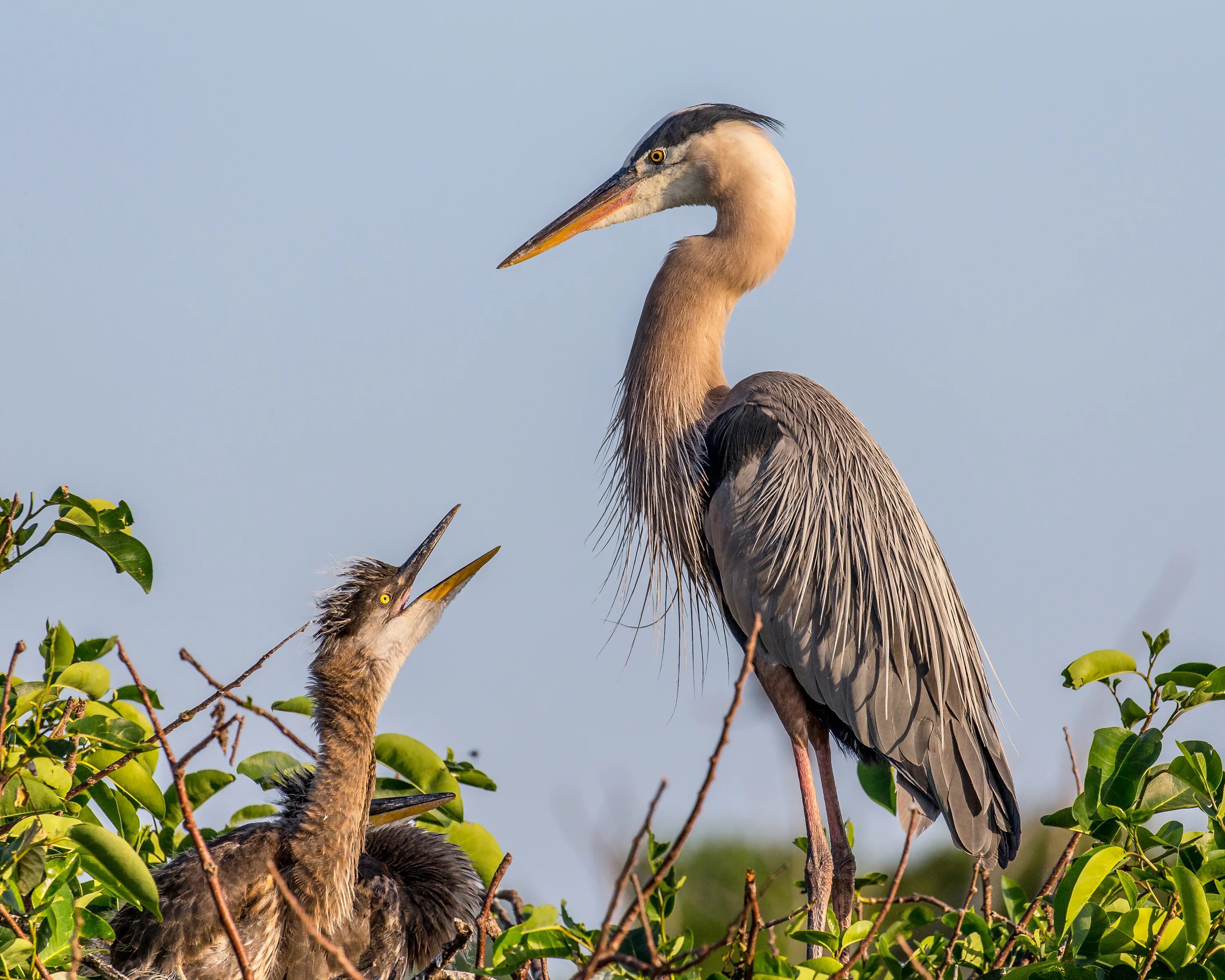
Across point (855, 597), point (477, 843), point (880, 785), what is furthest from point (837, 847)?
point (477, 843)

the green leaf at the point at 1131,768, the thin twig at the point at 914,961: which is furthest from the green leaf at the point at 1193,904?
the thin twig at the point at 914,961

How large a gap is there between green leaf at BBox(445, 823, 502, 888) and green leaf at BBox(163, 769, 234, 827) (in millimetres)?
635

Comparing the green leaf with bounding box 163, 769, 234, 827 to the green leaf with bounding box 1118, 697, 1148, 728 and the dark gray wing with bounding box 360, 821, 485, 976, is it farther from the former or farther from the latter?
the green leaf with bounding box 1118, 697, 1148, 728

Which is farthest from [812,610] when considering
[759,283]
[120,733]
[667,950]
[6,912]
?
[6,912]

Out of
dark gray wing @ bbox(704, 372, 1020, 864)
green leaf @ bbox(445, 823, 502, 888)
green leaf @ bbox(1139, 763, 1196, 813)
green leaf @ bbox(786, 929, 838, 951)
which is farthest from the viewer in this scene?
dark gray wing @ bbox(704, 372, 1020, 864)

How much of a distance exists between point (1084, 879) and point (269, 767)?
2.01 m

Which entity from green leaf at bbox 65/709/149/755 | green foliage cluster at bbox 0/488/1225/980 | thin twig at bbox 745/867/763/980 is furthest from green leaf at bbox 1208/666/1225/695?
green leaf at bbox 65/709/149/755

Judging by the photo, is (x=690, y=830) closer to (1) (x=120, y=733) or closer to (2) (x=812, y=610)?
(1) (x=120, y=733)

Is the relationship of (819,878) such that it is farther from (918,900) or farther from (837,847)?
(918,900)

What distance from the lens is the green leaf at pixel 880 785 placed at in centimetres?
358

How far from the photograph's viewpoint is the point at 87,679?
99.1 inches

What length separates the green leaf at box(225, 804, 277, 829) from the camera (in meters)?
3.38

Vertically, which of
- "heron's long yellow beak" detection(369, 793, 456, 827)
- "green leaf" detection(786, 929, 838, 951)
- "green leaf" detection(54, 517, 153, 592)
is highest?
"green leaf" detection(54, 517, 153, 592)

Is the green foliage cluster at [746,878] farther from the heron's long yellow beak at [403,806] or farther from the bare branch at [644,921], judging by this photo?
the heron's long yellow beak at [403,806]
